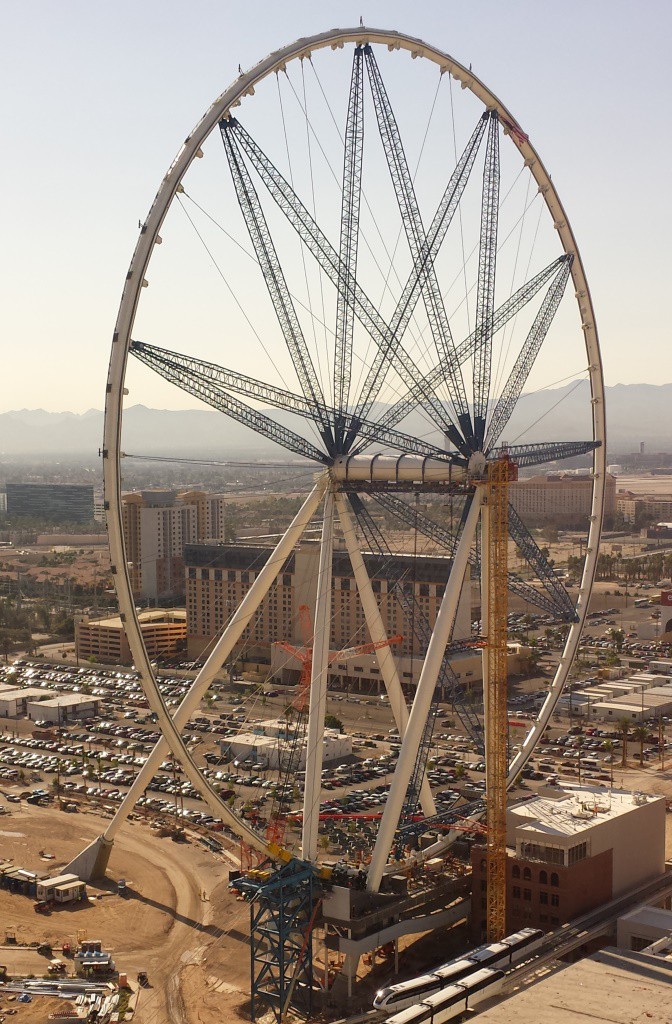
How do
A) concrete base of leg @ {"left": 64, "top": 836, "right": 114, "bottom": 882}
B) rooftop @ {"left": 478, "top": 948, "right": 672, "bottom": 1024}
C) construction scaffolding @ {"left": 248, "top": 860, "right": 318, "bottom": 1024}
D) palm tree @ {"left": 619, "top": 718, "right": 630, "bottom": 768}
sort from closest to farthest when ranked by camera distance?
rooftop @ {"left": 478, "top": 948, "right": 672, "bottom": 1024}, construction scaffolding @ {"left": 248, "top": 860, "right": 318, "bottom": 1024}, concrete base of leg @ {"left": 64, "top": 836, "right": 114, "bottom": 882}, palm tree @ {"left": 619, "top": 718, "right": 630, "bottom": 768}

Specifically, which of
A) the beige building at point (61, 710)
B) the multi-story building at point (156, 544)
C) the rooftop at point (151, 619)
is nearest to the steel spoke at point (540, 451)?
the beige building at point (61, 710)

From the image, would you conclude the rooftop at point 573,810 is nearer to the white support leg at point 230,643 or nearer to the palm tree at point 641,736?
the white support leg at point 230,643

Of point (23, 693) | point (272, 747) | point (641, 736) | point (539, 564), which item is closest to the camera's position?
point (539, 564)

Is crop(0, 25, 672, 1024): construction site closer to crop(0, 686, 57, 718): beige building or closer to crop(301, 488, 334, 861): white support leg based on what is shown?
crop(301, 488, 334, 861): white support leg

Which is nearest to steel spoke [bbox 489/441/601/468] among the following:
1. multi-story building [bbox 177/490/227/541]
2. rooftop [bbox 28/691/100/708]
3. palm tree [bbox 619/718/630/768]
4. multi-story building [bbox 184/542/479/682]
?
palm tree [bbox 619/718/630/768]

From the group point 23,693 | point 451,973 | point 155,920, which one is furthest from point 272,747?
point 451,973

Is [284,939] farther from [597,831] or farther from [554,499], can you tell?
[554,499]

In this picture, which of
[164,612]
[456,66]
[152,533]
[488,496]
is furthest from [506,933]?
[152,533]
